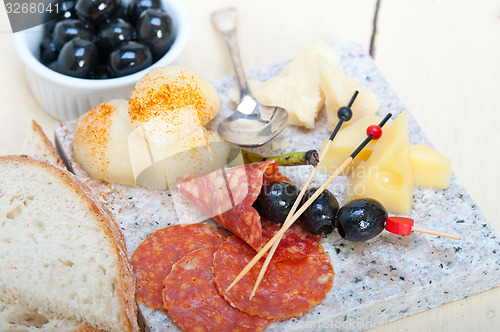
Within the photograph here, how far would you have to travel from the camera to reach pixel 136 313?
208 centimetres

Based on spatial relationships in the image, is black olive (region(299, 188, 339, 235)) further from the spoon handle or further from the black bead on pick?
the spoon handle

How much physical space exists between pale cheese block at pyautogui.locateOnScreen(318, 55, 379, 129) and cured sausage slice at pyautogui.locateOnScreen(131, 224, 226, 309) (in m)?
0.70

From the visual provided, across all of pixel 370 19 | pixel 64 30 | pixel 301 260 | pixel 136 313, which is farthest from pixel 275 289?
pixel 370 19

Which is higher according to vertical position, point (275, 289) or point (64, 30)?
point (64, 30)

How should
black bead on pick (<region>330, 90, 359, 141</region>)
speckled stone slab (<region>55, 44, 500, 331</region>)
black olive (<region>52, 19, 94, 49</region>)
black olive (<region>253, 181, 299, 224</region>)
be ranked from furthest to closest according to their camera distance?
black olive (<region>52, 19, 94, 49</region>)
black bead on pick (<region>330, 90, 359, 141</region>)
black olive (<region>253, 181, 299, 224</region>)
speckled stone slab (<region>55, 44, 500, 331</region>)

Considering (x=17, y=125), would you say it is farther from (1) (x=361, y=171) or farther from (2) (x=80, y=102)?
(1) (x=361, y=171)

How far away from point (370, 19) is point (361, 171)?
1455mm

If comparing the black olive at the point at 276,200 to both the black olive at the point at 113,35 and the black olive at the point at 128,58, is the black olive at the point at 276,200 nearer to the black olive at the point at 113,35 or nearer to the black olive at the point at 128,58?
the black olive at the point at 128,58

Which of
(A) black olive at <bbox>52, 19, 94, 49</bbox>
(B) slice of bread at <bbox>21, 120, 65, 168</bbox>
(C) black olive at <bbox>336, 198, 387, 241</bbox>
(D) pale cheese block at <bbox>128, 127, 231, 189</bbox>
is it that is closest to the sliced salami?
(C) black olive at <bbox>336, 198, 387, 241</bbox>

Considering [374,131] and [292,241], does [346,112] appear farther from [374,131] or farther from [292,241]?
[292,241]

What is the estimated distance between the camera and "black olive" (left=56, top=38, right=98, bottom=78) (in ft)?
8.71

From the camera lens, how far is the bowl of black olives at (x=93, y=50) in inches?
106

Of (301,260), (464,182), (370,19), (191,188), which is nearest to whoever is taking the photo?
(301,260)

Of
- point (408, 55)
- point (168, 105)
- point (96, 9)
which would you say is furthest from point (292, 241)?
point (408, 55)
